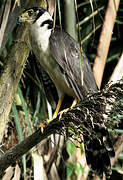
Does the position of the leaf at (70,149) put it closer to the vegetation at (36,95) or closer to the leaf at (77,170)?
the vegetation at (36,95)

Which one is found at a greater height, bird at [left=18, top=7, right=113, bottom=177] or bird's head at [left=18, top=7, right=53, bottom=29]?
bird's head at [left=18, top=7, right=53, bottom=29]

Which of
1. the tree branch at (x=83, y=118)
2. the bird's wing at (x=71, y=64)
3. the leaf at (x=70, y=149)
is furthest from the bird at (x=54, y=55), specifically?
the tree branch at (x=83, y=118)

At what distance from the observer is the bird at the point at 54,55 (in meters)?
2.34

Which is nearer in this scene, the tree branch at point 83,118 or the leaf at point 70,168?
the tree branch at point 83,118

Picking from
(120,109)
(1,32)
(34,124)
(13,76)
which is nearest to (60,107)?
(34,124)

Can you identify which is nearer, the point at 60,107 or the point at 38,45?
the point at 38,45

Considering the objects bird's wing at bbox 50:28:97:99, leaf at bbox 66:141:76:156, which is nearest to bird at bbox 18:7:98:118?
bird's wing at bbox 50:28:97:99

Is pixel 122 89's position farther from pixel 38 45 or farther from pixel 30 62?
pixel 30 62

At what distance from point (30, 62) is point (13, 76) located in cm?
65

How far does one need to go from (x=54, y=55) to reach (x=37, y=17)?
0.31 m

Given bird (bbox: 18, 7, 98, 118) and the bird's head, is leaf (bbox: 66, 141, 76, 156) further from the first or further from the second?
the bird's head

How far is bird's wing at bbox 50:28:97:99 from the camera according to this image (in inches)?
92.1

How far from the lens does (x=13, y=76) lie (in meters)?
1.96

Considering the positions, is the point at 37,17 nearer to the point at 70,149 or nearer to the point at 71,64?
the point at 71,64
